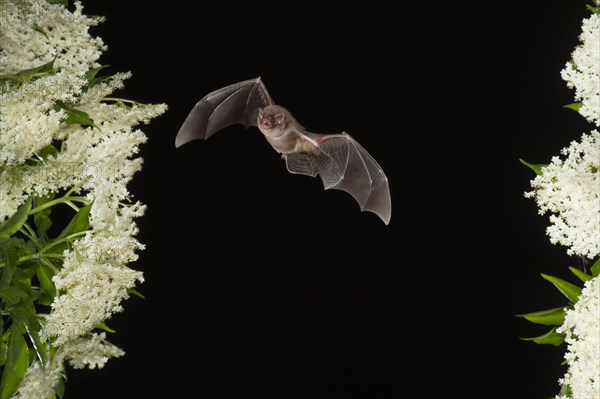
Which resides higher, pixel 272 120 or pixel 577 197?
pixel 577 197

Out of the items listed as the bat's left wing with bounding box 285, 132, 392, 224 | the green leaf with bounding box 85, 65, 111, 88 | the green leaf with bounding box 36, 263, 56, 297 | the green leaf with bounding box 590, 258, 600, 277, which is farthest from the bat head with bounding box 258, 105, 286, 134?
the green leaf with bounding box 590, 258, 600, 277

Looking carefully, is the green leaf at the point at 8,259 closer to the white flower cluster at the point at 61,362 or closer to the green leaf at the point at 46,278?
the green leaf at the point at 46,278

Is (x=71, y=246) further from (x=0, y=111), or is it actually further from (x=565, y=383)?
(x=565, y=383)

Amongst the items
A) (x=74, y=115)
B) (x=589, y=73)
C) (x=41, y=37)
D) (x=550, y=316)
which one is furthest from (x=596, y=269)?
(x=41, y=37)

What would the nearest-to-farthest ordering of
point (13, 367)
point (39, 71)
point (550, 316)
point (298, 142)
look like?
point (550, 316) < point (13, 367) < point (39, 71) < point (298, 142)

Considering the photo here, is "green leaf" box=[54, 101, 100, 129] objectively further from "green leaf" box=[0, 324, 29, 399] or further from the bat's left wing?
the bat's left wing

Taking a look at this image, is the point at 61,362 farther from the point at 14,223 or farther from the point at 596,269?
the point at 596,269

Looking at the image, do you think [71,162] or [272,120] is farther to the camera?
[272,120]
